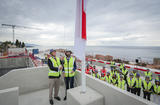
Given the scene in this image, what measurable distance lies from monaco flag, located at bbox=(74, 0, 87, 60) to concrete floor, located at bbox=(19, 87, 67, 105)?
192 cm

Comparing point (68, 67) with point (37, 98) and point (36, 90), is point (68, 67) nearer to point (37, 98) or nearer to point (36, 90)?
point (37, 98)

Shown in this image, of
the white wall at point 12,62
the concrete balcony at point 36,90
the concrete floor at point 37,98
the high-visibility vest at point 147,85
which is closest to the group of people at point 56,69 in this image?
the concrete floor at point 37,98

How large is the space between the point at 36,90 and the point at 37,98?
1.96 feet

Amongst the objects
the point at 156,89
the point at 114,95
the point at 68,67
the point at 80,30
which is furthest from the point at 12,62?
the point at 156,89

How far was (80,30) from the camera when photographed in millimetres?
2053

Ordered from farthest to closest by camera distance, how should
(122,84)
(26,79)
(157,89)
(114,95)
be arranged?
(122,84) → (26,79) → (157,89) → (114,95)

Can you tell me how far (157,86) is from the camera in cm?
304

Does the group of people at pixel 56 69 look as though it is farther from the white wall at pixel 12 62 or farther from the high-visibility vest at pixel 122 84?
the white wall at pixel 12 62

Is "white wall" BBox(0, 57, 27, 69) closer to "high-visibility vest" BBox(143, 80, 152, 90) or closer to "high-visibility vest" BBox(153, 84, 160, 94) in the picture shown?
"high-visibility vest" BBox(143, 80, 152, 90)

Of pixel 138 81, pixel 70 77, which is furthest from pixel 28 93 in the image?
pixel 138 81

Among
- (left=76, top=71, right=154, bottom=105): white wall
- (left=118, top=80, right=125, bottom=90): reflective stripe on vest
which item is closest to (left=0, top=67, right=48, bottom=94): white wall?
(left=76, top=71, right=154, bottom=105): white wall

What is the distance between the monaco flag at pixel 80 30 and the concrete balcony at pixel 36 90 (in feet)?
3.52

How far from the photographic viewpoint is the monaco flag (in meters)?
2.04

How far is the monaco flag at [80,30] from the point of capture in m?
2.04
